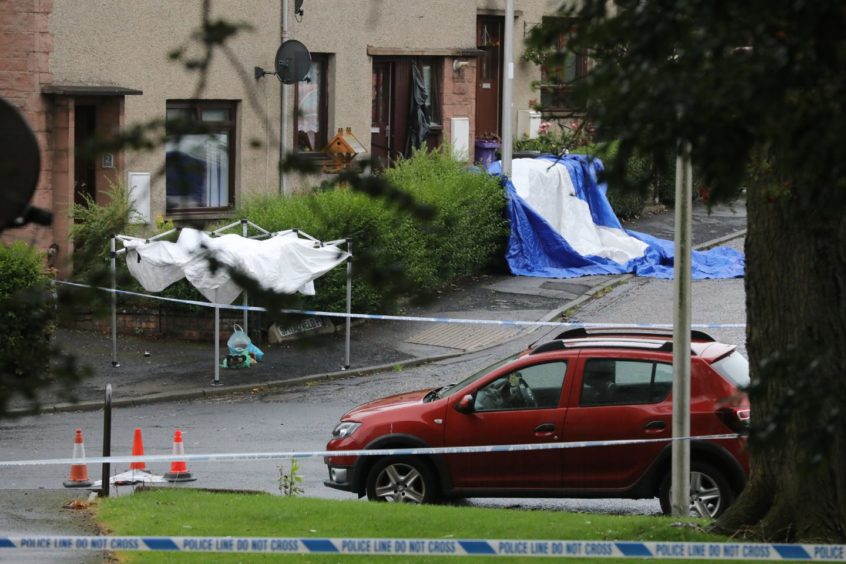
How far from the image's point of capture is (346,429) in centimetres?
1241

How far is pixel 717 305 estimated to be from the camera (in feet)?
74.6

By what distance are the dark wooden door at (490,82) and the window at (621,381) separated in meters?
21.2

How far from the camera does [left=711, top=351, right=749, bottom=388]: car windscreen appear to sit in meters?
11.9

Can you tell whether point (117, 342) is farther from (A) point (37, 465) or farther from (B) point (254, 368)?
(A) point (37, 465)

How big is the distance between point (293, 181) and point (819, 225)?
57.1 feet

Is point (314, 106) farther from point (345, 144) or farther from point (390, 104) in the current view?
point (390, 104)

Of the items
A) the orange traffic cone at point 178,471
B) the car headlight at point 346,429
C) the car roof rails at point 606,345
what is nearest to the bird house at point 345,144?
the orange traffic cone at point 178,471

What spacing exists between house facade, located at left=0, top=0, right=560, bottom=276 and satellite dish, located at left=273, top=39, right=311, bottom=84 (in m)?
0.56

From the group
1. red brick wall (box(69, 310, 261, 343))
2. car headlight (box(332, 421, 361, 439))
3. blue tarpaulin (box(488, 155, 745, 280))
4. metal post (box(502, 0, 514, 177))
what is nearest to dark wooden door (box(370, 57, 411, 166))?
blue tarpaulin (box(488, 155, 745, 280))

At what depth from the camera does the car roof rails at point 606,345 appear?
1204 centimetres

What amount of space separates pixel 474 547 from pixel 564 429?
11.5 ft

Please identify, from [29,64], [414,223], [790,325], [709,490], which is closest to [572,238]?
[414,223]

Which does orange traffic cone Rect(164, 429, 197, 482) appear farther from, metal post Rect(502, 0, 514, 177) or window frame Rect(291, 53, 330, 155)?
window frame Rect(291, 53, 330, 155)

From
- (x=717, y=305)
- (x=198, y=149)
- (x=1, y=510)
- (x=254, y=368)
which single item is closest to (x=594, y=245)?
(x=717, y=305)
